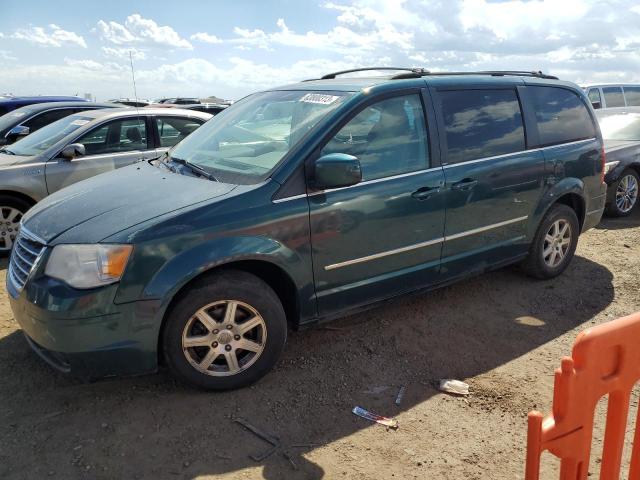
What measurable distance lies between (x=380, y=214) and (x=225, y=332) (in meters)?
1.25

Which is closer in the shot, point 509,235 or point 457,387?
point 457,387

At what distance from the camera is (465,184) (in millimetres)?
3920

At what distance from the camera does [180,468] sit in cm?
259

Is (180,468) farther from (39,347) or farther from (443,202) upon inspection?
(443,202)

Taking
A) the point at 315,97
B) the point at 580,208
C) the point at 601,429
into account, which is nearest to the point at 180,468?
the point at 601,429

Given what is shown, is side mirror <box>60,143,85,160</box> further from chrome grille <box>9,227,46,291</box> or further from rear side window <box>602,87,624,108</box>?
rear side window <box>602,87,624,108</box>

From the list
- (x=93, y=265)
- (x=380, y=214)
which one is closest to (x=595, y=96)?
(x=380, y=214)

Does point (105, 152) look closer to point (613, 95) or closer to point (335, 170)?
point (335, 170)

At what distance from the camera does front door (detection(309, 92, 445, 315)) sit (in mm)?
3348

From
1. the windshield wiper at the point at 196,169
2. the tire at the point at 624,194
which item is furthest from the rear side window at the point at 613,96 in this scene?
the windshield wiper at the point at 196,169

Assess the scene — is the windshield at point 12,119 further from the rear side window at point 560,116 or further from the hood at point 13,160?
the rear side window at point 560,116

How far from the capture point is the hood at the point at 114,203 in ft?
9.66

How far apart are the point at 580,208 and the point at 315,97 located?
2891 millimetres

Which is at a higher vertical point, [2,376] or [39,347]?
[39,347]
